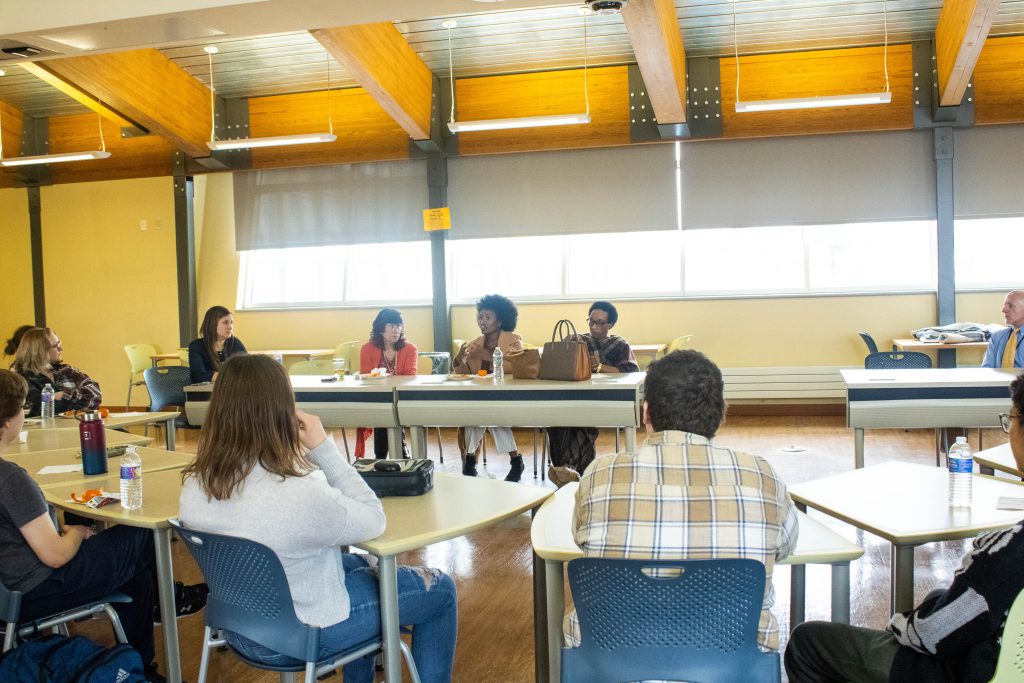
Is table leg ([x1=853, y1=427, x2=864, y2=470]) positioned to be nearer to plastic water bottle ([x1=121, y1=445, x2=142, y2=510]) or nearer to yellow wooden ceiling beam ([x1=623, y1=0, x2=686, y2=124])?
yellow wooden ceiling beam ([x1=623, y1=0, x2=686, y2=124])

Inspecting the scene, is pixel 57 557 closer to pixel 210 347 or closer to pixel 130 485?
pixel 130 485

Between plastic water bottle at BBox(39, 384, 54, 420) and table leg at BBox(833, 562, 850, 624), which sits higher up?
plastic water bottle at BBox(39, 384, 54, 420)

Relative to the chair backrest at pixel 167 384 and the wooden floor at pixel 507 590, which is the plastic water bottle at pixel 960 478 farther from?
the chair backrest at pixel 167 384

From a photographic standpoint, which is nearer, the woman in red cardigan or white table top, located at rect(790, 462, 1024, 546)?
white table top, located at rect(790, 462, 1024, 546)

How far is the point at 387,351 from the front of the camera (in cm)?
644

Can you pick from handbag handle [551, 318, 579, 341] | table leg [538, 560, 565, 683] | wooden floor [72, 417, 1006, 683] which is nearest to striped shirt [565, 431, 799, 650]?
table leg [538, 560, 565, 683]

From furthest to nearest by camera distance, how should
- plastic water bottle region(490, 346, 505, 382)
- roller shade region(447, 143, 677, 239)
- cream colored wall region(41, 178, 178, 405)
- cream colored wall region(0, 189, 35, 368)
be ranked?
cream colored wall region(0, 189, 35, 368) → cream colored wall region(41, 178, 178, 405) → roller shade region(447, 143, 677, 239) → plastic water bottle region(490, 346, 505, 382)

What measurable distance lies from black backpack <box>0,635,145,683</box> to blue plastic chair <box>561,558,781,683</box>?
4.54ft

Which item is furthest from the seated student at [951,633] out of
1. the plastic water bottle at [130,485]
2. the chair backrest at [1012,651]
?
the plastic water bottle at [130,485]

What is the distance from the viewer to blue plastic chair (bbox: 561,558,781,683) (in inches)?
68.7

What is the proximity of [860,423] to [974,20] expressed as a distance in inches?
133

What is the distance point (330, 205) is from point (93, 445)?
251 inches

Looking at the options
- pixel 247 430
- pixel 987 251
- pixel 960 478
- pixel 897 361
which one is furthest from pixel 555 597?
pixel 987 251

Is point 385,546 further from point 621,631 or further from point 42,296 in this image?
point 42,296
